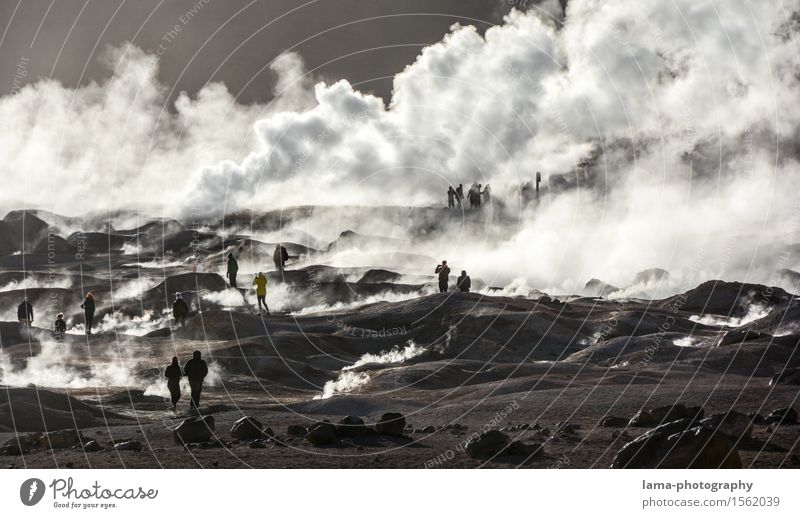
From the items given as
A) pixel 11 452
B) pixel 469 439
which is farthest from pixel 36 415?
pixel 469 439

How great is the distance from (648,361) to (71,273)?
6772 centimetres

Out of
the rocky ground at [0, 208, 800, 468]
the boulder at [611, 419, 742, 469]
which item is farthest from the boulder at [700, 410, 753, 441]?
the boulder at [611, 419, 742, 469]

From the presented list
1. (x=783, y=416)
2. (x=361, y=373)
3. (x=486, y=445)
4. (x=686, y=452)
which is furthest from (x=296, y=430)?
(x=361, y=373)

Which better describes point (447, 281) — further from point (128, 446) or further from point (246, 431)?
point (128, 446)

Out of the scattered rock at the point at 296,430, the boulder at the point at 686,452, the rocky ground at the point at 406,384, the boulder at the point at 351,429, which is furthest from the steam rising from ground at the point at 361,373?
the boulder at the point at 686,452

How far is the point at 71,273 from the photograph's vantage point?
86.9 m

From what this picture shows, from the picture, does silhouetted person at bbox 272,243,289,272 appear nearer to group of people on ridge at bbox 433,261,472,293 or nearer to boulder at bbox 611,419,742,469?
group of people on ridge at bbox 433,261,472,293

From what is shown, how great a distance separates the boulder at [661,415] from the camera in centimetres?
2186

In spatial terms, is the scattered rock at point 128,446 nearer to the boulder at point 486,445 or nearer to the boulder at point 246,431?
the boulder at point 246,431

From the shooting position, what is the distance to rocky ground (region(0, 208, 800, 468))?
19281 millimetres

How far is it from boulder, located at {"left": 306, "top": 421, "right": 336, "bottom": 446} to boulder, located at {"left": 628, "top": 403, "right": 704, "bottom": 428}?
7706mm

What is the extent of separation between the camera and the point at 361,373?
1443 inches

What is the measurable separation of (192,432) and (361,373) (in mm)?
15824
